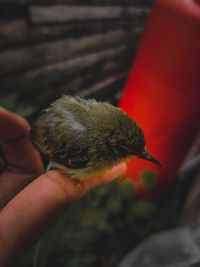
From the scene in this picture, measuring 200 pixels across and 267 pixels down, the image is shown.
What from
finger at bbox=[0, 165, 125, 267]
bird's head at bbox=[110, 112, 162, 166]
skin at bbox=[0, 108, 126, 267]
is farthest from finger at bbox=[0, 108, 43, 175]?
bird's head at bbox=[110, 112, 162, 166]

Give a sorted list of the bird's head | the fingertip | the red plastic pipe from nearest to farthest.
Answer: the bird's head → the fingertip → the red plastic pipe

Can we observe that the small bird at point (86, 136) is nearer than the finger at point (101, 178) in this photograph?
Yes

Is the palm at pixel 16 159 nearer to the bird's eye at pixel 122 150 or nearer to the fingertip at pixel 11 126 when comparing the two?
the fingertip at pixel 11 126

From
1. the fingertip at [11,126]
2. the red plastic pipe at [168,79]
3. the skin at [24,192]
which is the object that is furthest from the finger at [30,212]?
the red plastic pipe at [168,79]

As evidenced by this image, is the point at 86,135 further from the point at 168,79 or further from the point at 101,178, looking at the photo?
the point at 168,79

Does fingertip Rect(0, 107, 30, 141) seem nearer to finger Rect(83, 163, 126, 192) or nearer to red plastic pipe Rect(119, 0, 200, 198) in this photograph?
finger Rect(83, 163, 126, 192)

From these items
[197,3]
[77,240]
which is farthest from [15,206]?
[197,3]

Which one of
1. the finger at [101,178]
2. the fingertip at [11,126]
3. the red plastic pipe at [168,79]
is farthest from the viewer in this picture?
the red plastic pipe at [168,79]
